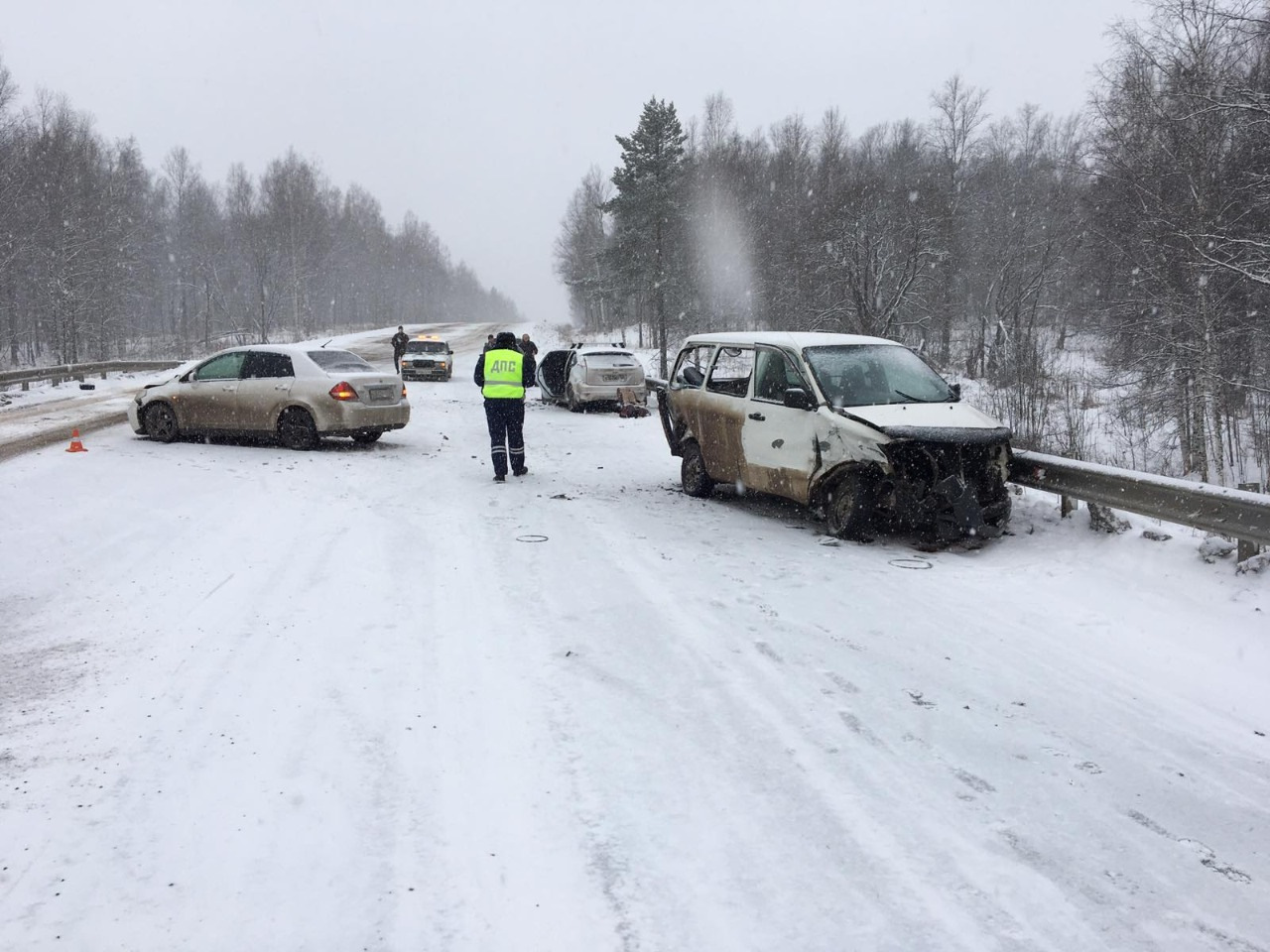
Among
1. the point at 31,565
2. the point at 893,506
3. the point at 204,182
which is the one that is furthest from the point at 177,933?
the point at 204,182

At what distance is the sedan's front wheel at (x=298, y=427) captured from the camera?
44.4 feet

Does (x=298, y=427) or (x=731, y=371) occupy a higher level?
(x=731, y=371)

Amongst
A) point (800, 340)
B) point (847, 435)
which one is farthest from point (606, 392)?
point (847, 435)

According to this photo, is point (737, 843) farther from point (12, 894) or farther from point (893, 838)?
point (12, 894)

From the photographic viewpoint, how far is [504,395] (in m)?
11.1

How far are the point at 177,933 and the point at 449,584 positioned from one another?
3951 millimetres

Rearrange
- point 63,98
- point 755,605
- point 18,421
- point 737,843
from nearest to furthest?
point 737,843
point 755,605
point 18,421
point 63,98

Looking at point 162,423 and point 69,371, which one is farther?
point 69,371

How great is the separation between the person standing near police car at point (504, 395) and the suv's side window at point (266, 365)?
4.31 meters

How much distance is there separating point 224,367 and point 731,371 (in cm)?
901

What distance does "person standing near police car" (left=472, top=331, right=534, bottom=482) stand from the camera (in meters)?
11.1

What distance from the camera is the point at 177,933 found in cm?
269

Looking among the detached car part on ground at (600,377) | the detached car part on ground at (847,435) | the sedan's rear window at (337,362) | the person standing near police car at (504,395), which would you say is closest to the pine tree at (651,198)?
the detached car part on ground at (600,377)

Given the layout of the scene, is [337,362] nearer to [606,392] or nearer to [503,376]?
[503,376]
